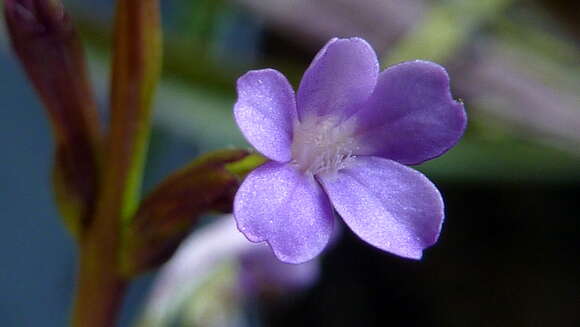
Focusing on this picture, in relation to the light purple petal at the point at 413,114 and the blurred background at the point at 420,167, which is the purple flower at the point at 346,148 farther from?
the blurred background at the point at 420,167

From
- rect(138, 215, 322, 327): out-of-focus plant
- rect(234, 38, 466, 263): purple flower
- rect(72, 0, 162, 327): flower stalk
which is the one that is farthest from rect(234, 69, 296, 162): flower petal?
rect(138, 215, 322, 327): out-of-focus plant

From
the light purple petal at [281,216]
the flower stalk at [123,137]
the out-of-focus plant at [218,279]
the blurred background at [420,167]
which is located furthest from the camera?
the blurred background at [420,167]

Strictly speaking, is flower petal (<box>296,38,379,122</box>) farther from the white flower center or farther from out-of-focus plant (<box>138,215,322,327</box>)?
out-of-focus plant (<box>138,215,322,327</box>)

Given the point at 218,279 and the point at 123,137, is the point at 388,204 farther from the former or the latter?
the point at 218,279

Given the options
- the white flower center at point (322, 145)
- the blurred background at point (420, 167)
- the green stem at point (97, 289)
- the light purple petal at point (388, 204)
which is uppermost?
the light purple petal at point (388, 204)

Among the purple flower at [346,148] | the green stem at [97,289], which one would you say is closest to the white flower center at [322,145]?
→ the purple flower at [346,148]

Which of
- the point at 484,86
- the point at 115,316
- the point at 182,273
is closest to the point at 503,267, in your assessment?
the point at 484,86

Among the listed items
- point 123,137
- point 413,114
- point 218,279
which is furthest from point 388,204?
point 218,279
